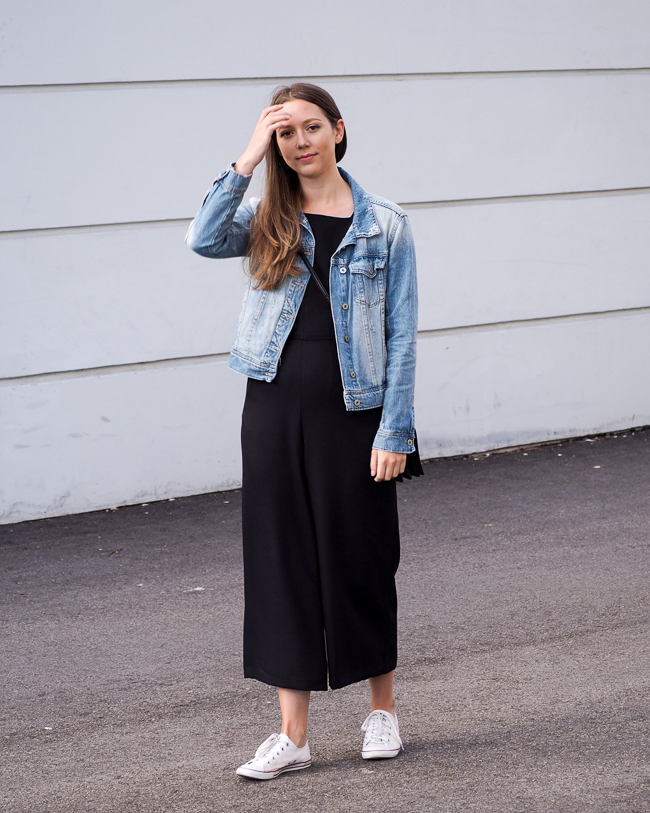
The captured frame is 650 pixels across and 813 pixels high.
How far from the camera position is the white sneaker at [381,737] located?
3.36 metres

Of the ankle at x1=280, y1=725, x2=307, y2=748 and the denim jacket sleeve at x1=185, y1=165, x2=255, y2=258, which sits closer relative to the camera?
the denim jacket sleeve at x1=185, y1=165, x2=255, y2=258

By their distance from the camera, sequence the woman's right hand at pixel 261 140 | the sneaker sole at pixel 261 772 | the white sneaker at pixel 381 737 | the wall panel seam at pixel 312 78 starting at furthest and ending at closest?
the wall panel seam at pixel 312 78
the white sneaker at pixel 381 737
the sneaker sole at pixel 261 772
the woman's right hand at pixel 261 140

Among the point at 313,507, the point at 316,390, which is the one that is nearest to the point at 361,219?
the point at 316,390

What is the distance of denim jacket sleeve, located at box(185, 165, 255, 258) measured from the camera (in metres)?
3.16

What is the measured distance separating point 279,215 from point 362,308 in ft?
1.22

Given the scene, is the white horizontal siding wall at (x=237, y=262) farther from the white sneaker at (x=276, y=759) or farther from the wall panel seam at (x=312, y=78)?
the white sneaker at (x=276, y=759)

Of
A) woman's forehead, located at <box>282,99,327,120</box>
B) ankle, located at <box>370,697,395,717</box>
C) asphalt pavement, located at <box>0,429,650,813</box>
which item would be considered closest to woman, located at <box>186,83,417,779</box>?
woman's forehead, located at <box>282,99,327,120</box>

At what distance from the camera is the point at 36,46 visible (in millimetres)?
6254

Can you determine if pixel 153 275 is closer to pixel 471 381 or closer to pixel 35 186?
pixel 35 186

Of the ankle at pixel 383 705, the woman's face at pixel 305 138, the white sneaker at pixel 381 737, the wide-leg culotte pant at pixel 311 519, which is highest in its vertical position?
the woman's face at pixel 305 138

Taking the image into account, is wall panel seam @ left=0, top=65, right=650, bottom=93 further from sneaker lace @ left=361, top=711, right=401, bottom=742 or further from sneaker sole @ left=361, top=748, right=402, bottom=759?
sneaker sole @ left=361, top=748, right=402, bottom=759

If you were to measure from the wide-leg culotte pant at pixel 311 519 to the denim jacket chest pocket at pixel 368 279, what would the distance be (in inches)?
6.7

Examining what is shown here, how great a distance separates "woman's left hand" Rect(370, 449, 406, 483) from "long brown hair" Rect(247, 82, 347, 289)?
590 millimetres

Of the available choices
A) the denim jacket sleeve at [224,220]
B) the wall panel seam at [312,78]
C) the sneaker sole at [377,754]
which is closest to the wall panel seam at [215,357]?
the wall panel seam at [312,78]
